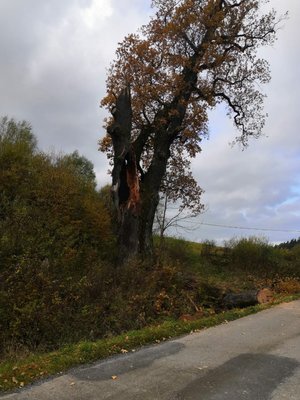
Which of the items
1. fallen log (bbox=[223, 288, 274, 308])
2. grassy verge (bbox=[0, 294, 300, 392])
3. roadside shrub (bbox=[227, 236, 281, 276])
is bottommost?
grassy verge (bbox=[0, 294, 300, 392])

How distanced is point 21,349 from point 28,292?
1.80 m

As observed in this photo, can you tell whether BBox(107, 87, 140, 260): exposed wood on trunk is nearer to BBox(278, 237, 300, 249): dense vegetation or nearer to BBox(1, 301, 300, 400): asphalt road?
BBox(1, 301, 300, 400): asphalt road

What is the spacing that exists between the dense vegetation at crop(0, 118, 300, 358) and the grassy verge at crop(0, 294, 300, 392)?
4.65 feet

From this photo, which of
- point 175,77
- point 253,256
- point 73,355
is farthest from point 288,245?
point 73,355

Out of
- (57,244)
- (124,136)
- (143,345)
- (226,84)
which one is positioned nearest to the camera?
(143,345)

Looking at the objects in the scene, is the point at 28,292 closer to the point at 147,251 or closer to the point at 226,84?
the point at 147,251

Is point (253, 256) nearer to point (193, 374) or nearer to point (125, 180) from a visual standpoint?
point (125, 180)

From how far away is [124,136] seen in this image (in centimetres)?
1752

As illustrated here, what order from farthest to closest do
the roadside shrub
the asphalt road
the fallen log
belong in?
the roadside shrub
the fallen log
the asphalt road

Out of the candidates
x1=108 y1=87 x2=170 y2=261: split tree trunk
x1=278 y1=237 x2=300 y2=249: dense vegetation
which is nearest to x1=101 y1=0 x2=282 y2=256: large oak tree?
x1=108 y1=87 x2=170 y2=261: split tree trunk

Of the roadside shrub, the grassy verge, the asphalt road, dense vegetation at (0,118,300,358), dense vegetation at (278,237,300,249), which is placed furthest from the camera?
Result: dense vegetation at (278,237,300,249)

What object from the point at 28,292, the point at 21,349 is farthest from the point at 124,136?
the point at 21,349

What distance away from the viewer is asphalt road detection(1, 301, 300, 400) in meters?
→ 6.02

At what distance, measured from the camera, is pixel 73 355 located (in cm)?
772
